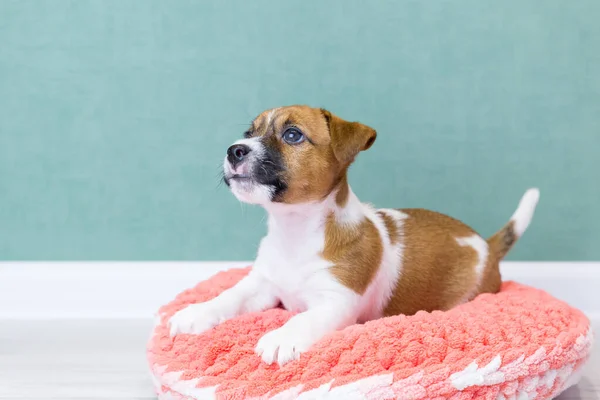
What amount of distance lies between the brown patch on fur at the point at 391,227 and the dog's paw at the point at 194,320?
1.85ft

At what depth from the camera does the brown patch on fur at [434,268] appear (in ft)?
6.35

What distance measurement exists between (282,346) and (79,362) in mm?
929

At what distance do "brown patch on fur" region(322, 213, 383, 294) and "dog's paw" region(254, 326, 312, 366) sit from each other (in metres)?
0.25

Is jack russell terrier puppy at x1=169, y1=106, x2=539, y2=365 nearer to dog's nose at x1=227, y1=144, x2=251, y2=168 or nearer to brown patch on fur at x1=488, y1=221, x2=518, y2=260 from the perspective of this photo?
dog's nose at x1=227, y1=144, x2=251, y2=168

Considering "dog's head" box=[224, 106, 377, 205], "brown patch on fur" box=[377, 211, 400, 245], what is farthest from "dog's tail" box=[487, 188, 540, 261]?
"dog's head" box=[224, 106, 377, 205]

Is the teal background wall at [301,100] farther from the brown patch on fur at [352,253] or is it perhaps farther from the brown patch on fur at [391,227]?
the brown patch on fur at [352,253]

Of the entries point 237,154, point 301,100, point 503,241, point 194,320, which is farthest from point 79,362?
point 503,241

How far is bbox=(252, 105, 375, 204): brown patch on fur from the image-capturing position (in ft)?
5.57

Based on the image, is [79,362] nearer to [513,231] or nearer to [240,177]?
[240,177]

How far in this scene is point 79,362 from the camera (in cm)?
212

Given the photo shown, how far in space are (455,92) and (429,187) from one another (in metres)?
0.39

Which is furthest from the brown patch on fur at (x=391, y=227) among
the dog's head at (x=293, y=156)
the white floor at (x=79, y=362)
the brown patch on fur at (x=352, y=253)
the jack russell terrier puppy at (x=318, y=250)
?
the white floor at (x=79, y=362)

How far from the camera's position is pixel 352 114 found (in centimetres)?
262

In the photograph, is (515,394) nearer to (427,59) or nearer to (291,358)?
(291,358)
